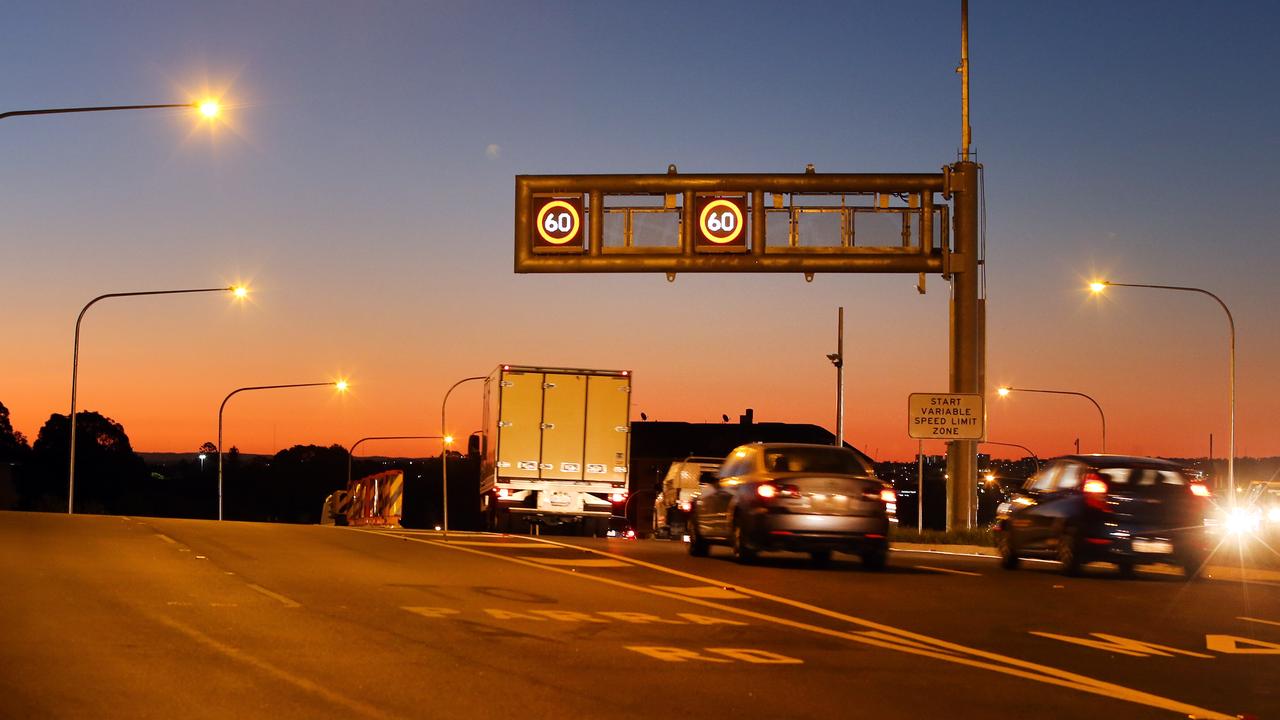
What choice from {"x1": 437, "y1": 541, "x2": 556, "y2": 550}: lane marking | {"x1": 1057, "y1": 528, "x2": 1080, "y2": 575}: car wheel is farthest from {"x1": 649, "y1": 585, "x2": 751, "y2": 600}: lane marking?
{"x1": 437, "y1": 541, "x2": 556, "y2": 550}: lane marking

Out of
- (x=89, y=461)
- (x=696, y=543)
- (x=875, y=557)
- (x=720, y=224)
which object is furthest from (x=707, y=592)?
(x=89, y=461)

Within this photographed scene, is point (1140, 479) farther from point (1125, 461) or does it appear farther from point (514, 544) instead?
point (514, 544)

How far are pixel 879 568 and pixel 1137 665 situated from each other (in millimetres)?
8682

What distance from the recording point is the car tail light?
18750 millimetres

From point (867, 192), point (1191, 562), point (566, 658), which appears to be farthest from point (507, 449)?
point (566, 658)

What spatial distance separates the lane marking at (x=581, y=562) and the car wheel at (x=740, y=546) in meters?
1.39

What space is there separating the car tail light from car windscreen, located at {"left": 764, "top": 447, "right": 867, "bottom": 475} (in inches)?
107

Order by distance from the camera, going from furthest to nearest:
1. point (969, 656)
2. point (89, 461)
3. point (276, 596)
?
point (89, 461) < point (276, 596) < point (969, 656)

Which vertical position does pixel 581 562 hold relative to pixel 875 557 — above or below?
below

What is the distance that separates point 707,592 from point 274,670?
6.77 metres

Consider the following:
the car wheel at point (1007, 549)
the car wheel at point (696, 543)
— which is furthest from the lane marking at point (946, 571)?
the car wheel at point (696, 543)

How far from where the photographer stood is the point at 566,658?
10.2 meters

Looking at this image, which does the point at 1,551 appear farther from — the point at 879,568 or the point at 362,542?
the point at 879,568

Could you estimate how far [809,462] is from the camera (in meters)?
19.6
